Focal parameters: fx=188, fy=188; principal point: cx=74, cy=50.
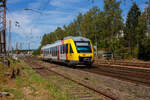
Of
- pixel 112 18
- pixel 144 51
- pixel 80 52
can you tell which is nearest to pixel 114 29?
pixel 112 18

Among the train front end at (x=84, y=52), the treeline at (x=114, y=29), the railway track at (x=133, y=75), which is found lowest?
the railway track at (x=133, y=75)

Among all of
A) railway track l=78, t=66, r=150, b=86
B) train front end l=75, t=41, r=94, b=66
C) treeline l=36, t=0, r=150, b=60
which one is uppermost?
treeline l=36, t=0, r=150, b=60

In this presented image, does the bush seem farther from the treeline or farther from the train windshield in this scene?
the train windshield

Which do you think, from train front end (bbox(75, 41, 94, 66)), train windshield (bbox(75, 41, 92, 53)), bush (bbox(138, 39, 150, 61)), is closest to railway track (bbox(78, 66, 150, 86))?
train front end (bbox(75, 41, 94, 66))

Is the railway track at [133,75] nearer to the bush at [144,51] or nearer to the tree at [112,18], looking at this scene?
the bush at [144,51]

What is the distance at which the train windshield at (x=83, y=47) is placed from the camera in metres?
18.3

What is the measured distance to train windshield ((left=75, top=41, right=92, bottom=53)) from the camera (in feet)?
60.1

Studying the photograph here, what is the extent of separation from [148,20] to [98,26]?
11493mm

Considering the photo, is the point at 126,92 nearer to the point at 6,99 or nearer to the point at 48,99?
the point at 48,99

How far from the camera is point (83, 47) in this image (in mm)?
18703

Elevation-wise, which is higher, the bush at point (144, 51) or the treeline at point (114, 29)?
the treeline at point (114, 29)

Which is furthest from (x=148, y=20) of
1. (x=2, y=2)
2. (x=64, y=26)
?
(x=64, y=26)

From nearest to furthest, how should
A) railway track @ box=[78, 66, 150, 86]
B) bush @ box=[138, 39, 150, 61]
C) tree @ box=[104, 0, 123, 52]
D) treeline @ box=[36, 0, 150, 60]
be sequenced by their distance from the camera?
railway track @ box=[78, 66, 150, 86] → bush @ box=[138, 39, 150, 61] → treeline @ box=[36, 0, 150, 60] → tree @ box=[104, 0, 123, 52]

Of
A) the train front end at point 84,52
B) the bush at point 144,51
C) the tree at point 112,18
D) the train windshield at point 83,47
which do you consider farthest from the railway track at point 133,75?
the tree at point 112,18
